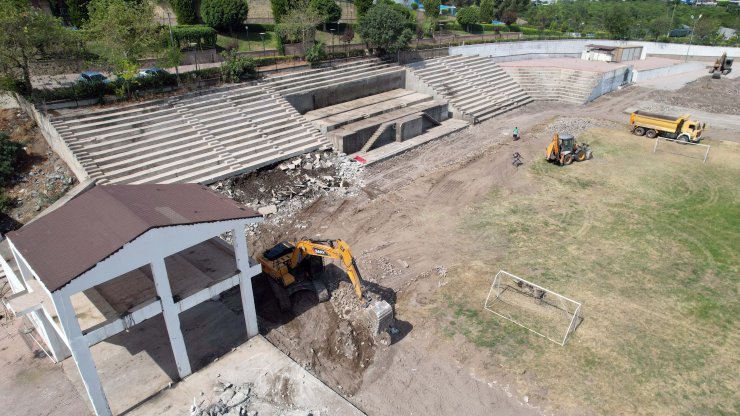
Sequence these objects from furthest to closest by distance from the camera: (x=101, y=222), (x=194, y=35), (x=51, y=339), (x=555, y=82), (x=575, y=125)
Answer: (x=555, y=82) < (x=194, y=35) < (x=575, y=125) < (x=51, y=339) < (x=101, y=222)

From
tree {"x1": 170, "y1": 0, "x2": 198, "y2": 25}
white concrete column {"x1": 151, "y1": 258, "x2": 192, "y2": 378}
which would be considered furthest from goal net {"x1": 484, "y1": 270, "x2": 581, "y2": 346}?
tree {"x1": 170, "y1": 0, "x2": 198, "y2": 25}

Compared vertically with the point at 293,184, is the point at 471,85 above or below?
above

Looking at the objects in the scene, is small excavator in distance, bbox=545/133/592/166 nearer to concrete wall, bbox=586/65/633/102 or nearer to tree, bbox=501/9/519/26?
concrete wall, bbox=586/65/633/102

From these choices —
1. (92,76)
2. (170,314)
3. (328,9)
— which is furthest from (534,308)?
(328,9)

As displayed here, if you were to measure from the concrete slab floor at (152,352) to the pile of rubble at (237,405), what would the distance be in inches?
52.0

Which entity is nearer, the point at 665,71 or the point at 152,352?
the point at 152,352

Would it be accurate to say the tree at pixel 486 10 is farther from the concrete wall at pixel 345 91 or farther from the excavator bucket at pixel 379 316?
the excavator bucket at pixel 379 316

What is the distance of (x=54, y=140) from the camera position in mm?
21406

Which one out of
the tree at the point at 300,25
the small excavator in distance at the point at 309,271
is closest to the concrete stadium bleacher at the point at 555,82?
the tree at the point at 300,25

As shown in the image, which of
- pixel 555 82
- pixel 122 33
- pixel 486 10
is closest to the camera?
pixel 122 33

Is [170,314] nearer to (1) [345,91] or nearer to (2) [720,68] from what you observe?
(1) [345,91]

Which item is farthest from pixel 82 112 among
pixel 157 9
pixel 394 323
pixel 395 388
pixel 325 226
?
pixel 157 9

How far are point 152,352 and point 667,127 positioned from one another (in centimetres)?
3150

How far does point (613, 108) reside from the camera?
3816cm
